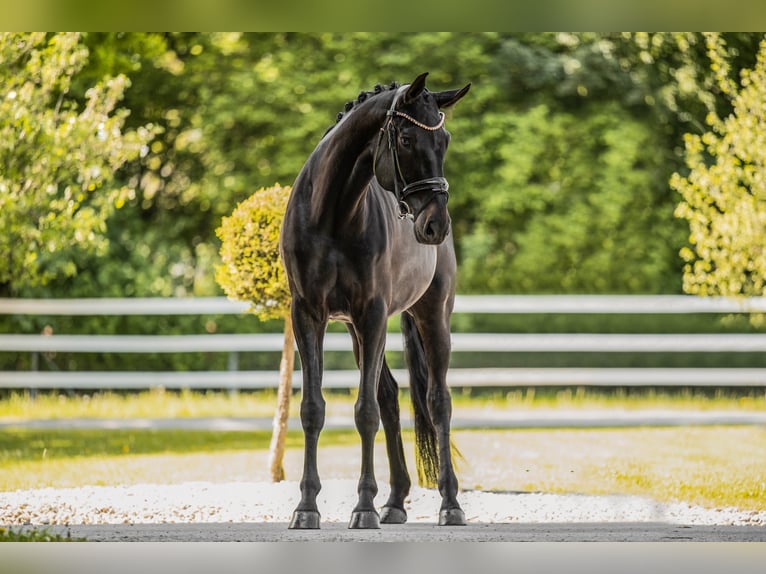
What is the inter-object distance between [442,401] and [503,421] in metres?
4.15

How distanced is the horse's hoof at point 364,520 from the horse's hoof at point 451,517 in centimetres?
38

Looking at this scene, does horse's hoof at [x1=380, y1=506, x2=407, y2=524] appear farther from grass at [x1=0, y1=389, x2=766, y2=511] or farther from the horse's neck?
grass at [x1=0, y1=389, x2=766, y2=511]

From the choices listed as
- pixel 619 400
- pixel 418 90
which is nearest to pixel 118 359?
pixel 619 400

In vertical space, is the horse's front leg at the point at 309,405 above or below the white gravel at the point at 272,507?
above

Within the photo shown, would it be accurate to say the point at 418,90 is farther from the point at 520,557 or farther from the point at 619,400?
the point at 619,400

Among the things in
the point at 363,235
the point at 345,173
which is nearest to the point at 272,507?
the point at 363,235

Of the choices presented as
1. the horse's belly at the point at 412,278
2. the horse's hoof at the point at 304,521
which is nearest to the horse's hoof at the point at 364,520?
the horse's hoof at the point at 304,521

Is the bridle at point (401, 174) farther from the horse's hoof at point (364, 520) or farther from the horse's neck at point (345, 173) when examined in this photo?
the horse's hoof at point (364, 520)

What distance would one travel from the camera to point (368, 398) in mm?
4199

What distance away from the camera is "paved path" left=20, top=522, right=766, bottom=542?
164 inches

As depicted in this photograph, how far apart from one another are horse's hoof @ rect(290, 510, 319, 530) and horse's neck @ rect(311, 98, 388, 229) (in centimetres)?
106

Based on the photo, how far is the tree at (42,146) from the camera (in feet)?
20.7

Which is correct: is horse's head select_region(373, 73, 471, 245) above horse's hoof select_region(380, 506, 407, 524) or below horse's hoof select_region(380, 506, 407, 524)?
above

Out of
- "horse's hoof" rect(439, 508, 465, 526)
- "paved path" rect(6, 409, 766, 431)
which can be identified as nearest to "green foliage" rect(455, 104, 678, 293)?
"paved path" rect(6, 409, 766, 431)
